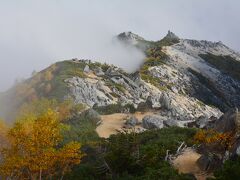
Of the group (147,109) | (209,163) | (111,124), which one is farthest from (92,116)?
(209,163)

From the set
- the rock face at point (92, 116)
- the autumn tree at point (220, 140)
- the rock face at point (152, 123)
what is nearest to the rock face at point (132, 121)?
the rock face at point (152, 123)

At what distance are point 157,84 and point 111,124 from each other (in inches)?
2089

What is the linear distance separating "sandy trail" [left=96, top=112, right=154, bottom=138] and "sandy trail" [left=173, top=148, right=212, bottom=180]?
24.0m

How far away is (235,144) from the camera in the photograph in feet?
123

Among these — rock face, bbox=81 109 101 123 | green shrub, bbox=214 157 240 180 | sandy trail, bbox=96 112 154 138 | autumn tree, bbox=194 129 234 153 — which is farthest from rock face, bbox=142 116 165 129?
green shrub, bbox=214 157 240 180

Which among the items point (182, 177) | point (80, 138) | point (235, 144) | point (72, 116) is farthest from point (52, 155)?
point (72, 116)

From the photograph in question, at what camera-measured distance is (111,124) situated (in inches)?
2891

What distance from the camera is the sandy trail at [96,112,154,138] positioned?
68562 millimetres

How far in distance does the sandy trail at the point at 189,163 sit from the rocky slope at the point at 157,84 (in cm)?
3372

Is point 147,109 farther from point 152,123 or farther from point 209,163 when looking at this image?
point 209,163

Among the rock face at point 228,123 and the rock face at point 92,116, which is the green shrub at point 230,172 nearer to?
the rock face at point 228,123

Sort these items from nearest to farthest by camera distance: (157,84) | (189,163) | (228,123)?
1. (189,163)
2. (228,123)
3. (157,84)

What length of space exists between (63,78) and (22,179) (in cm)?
6888

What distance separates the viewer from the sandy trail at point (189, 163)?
126ft
